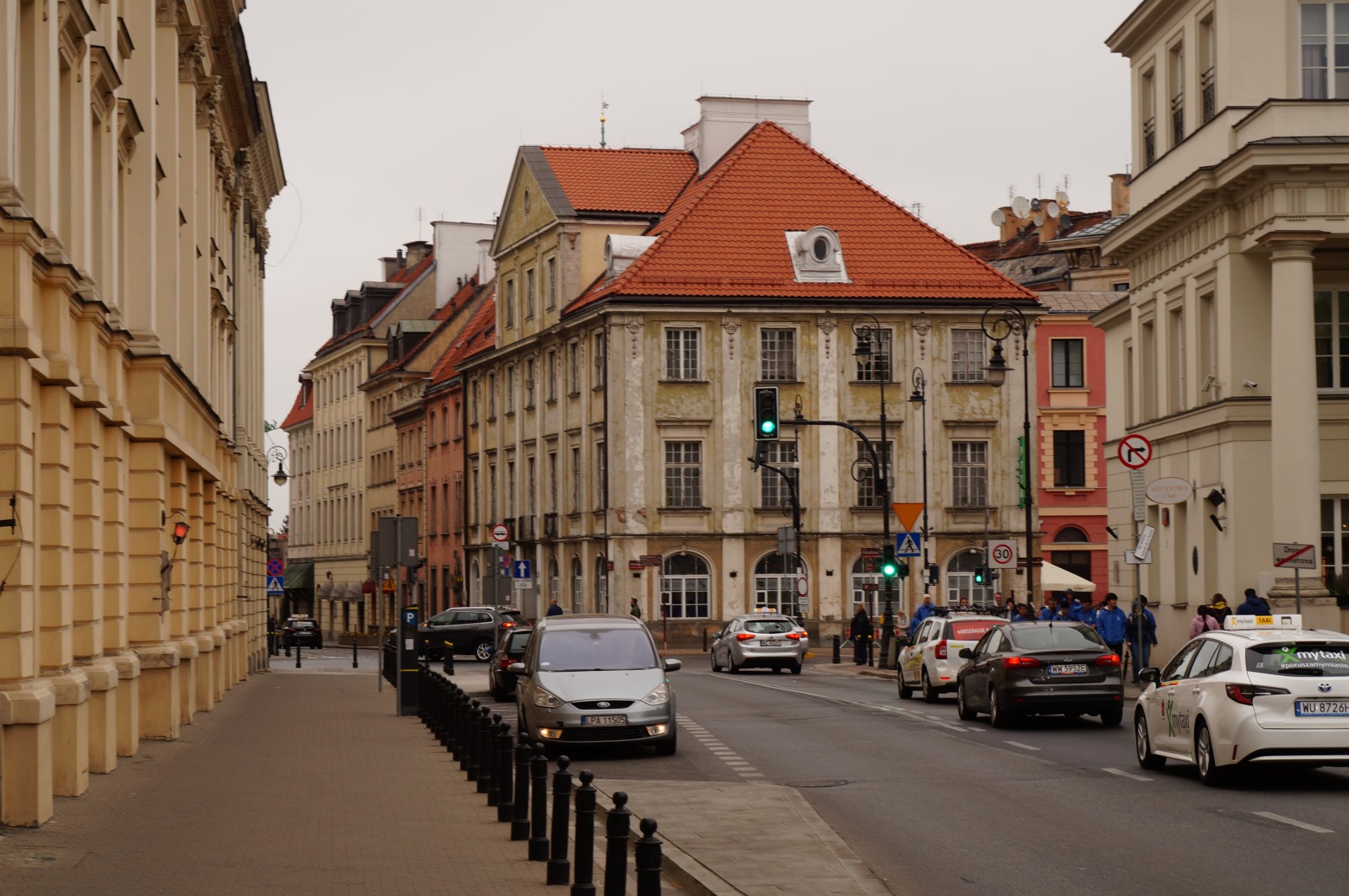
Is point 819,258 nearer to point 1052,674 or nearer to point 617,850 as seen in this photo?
point 1052,674

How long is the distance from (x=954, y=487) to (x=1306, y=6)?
35.1 m

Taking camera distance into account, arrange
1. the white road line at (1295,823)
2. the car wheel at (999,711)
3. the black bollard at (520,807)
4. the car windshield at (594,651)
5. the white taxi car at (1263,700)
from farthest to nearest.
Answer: the car wheel at (999,711) → the car windshield at (594,651) → the white taxi car at (1263,700) → the white road line at (1295,823) → the black bollard at (520,807)

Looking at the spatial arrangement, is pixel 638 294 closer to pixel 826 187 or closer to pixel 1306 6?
pixel 826 187

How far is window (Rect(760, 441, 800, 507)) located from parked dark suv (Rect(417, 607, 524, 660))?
1198cm

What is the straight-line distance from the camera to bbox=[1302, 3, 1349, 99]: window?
1457 inches

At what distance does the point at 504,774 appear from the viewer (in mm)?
16047

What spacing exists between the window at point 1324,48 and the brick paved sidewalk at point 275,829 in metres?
20.9

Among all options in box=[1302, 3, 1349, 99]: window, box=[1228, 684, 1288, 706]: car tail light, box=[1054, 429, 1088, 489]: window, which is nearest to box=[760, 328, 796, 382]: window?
box=[1054, 429, 1088, 489]: window

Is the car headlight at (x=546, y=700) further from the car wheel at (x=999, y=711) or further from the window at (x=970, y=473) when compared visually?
the window at (x=970, y=473)

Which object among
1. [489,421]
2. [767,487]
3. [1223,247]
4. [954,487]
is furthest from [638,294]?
[1223,247]

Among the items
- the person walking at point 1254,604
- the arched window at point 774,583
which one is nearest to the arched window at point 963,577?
the arched window at point 774,583

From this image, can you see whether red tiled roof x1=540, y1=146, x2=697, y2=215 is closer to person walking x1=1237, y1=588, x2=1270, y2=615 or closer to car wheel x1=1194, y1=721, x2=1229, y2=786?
person walking x1=1237, y1=588, x2=1270, y2=615

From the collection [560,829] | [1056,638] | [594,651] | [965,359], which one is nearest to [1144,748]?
[1056,638]

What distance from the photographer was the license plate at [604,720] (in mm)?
23938
